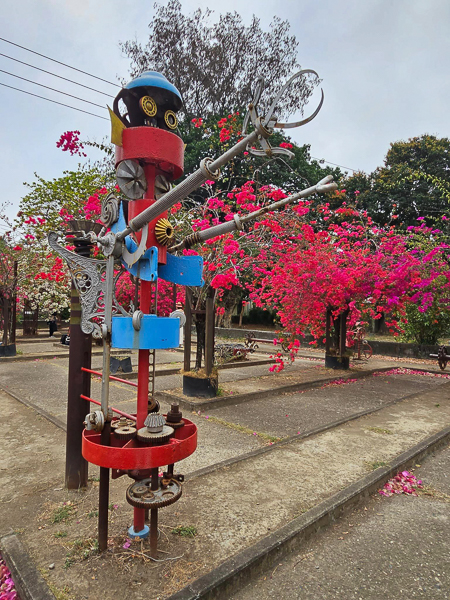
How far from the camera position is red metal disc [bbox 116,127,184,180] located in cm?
241

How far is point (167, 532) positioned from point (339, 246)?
30.2 ft

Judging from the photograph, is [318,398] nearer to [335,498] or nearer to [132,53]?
[335,498]

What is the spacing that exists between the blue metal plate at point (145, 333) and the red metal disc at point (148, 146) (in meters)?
1.03

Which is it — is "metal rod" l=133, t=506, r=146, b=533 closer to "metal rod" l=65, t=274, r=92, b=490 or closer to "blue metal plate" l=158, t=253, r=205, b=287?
"metal rod" l=65, t=274, r=92, b=490

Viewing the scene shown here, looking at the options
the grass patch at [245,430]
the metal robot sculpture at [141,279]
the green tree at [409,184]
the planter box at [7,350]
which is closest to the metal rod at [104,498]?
the metal robot sculpture at [141,279]

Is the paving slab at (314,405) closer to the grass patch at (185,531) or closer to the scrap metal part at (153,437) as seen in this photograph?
the grass patch at (185,531)

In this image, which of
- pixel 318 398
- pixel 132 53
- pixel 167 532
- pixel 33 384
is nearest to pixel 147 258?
pixel 167 532

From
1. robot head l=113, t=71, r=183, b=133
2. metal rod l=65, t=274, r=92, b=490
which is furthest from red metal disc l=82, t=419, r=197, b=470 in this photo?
robot head l=113, t=71, r=183, b=133

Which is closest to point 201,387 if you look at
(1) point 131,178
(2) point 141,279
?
(2) point 141,279

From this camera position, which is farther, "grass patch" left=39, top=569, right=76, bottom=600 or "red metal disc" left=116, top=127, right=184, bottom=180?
"red metal disc" left=116, top=127, right=184, bottom=180

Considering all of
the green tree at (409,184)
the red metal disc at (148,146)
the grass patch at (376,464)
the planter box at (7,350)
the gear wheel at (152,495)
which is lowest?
the grass patch at (376,464)

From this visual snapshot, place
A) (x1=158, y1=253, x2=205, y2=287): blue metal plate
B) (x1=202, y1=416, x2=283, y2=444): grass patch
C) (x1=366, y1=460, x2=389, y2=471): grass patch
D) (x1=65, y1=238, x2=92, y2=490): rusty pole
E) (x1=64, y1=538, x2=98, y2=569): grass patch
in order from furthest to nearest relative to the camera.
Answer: (x1=202, y1=416, x2=283, y2=444): grass patch
(x1=366, y1=460, x2=389, y2=471): grass patch
(x1=65, y1=238, x2=92, y2=490): rusty pole
(x1=158, y1=253, x2=205, y2=287): blue metal plate
(x1=64, y1=538, x2=98, y2=569): grass patch

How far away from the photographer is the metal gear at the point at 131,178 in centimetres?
248

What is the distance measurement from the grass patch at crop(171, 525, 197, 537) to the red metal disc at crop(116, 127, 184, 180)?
8.47ft
